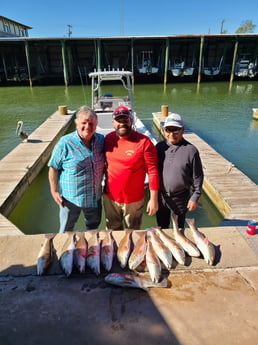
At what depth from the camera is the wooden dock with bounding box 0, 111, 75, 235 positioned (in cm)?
443

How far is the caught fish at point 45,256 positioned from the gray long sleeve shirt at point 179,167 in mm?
1254

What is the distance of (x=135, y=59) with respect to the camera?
26.6 metres

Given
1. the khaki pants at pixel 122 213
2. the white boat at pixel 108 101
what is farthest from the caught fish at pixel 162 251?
the white boat at pixel 108 101

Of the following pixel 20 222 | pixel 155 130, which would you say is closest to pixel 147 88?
pixel 155 130

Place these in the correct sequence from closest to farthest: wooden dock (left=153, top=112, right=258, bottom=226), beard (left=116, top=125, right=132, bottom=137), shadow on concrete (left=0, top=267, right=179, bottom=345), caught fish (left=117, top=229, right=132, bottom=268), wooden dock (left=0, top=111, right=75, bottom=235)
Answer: shadow on concrete (left=0, top=267, right=179, bottom=345)
caught fish (left=117, top=229, right=132, bottom=268)
beard (left=116, top=125, right=132, bottom=137)
wooden dock (left=153, top=112, right=258, bottom=226)
wooden dock (left=0, top=111, right=75, bottom=235)

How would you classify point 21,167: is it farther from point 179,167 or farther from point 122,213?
point 179,167

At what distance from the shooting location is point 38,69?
27000mm

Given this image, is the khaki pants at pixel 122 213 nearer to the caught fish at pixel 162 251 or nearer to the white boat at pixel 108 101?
the caught fish at pixel 162 251

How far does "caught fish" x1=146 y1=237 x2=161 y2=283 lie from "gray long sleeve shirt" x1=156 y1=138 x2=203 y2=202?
29.3 inches

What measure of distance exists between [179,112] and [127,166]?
11.7m

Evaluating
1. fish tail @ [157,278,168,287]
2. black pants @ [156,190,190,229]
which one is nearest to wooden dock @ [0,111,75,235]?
black pants @ [156,190,190,229]

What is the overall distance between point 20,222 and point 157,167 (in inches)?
139

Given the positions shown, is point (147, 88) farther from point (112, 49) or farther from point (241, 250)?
point (241, 250)

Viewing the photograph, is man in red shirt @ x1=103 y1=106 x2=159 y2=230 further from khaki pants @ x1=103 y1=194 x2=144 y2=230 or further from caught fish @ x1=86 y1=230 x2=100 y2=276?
caught fish @ x1=86 y1=230 x2=100 y2=276
